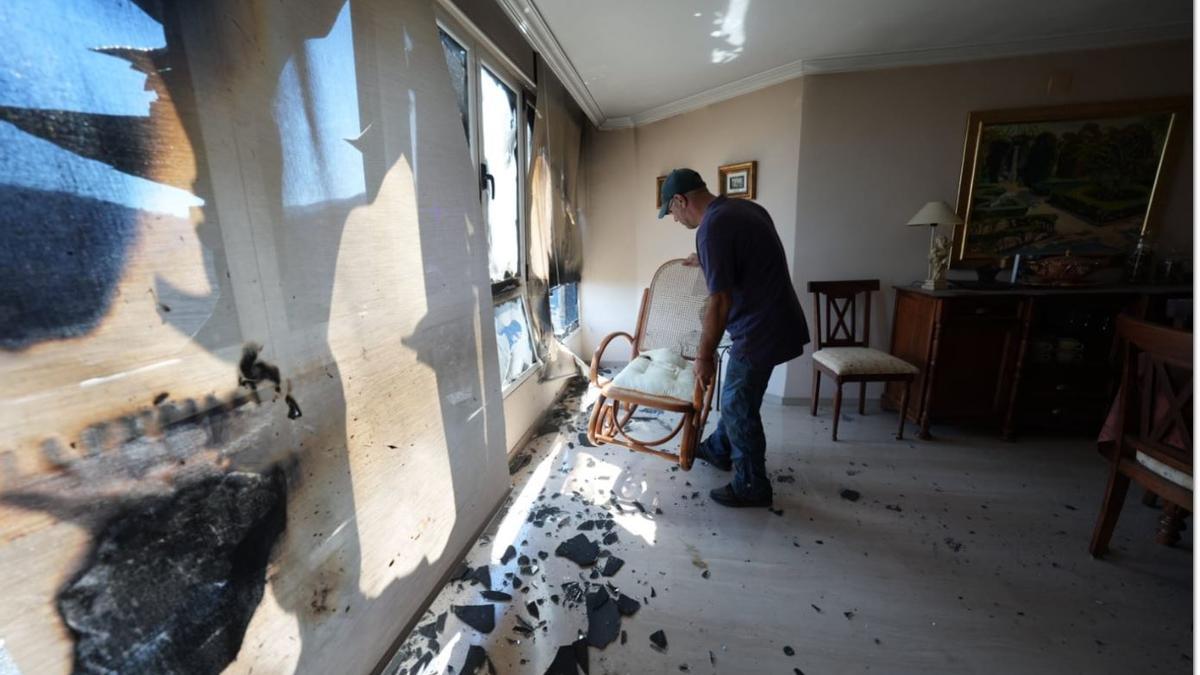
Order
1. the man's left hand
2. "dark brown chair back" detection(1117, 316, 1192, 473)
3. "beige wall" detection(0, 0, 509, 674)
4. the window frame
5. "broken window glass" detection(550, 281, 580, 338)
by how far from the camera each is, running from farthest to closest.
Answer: "broken window glass" detection(550, 281, 580, 338), the man's left hand, the window frame, "dark brown chair back" detection(1117, 316, 1192, 473), "beige wall" detection(0, 0, 509, 674)

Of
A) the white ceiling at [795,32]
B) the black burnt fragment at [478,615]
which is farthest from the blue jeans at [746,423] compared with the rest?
the white ceiling at [795,32]

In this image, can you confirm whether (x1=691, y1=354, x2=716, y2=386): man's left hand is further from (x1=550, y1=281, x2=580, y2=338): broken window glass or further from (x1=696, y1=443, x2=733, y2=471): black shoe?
(x1=550, y1=281, x2=580, y2=338): broken window glass

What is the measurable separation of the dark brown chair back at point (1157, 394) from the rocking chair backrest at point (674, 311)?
5.36ft

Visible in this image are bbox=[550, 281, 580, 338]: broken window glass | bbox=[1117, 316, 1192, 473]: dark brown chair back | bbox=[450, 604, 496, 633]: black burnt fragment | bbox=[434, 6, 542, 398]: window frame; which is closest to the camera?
bbox=[1117, 316, 1192, 473]: dark brown chair back

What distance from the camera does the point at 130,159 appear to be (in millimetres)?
632

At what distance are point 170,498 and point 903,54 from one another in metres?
3.62

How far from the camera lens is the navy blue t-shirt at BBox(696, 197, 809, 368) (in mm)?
1677

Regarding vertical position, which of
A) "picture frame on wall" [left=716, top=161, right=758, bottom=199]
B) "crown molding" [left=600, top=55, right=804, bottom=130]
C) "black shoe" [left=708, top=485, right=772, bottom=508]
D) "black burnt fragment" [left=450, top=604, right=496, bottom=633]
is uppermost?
"crown molding" [left=600, top=55, right=804, bottom=130]

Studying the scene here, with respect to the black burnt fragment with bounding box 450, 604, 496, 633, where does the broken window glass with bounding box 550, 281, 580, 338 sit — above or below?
above

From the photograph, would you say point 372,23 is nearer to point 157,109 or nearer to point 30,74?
point 157,109

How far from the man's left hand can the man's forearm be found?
0.17 feet

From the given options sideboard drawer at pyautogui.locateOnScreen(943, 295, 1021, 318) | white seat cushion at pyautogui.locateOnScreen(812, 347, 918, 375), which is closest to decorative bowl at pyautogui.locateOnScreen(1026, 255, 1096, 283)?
sideboard drawer at pyautogui.locateOnScreen(943, 295, 1021, 318)

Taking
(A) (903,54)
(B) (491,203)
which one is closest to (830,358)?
(A) (903,54)

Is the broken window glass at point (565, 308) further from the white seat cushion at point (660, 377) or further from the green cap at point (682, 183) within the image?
the green cap at point (682, 183)
